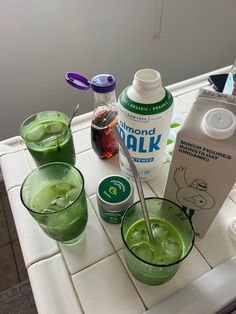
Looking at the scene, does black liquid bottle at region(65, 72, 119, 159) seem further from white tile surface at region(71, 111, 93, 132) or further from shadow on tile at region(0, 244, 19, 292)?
shadow on tile at region(0, 244, 19, 292)

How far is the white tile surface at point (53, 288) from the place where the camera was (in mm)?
402

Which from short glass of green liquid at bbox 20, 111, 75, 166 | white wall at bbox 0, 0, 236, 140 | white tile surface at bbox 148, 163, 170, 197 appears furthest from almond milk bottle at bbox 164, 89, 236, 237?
white wall at bbox 0, 0, 236, 140

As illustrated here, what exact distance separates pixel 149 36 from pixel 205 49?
0.36 metres

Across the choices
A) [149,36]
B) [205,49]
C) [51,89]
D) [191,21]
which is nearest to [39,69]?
[51,89]

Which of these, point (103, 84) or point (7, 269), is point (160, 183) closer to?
point (103, 84)

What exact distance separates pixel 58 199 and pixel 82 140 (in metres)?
0.25

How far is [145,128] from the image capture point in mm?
465

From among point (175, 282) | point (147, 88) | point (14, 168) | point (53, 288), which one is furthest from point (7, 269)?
point (147, 88)

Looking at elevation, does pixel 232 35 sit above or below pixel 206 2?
below

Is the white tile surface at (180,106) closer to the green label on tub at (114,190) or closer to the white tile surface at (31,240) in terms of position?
the green label on tub at (114,190)

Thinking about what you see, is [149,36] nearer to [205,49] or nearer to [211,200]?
[205,49]

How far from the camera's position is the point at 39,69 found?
110 cm

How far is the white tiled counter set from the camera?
1.32 feet

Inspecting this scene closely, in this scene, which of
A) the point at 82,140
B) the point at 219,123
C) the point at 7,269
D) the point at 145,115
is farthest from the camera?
the point at 7,269
